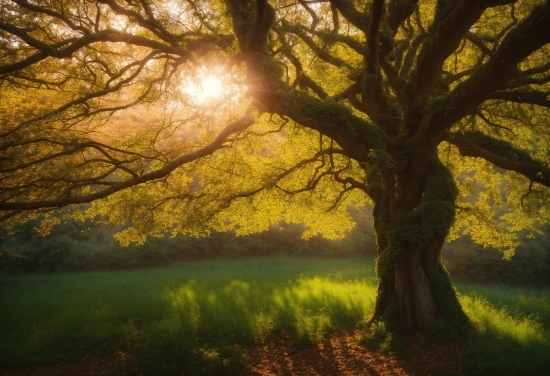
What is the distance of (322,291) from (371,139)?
25.2 ft

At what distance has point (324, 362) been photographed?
9.27 m

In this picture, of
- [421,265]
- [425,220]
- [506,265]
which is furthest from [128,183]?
[506,265]

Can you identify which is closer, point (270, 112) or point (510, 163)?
point (510, 163)

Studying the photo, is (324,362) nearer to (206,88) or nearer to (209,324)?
(209,324)

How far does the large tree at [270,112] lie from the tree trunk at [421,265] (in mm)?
35

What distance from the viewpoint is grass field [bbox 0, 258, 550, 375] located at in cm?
895

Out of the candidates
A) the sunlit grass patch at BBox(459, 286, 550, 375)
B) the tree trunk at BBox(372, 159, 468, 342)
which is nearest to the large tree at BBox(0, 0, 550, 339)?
the tree trunk at BBox(372, 159, 468, 342)

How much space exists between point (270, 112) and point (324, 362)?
6192mm

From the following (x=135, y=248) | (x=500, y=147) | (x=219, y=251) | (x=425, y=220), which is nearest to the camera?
(x=425, y=220)

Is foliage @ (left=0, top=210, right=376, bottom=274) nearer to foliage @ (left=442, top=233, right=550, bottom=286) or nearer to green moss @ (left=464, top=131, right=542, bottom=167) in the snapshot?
foliage @ (left=442, top=233, right=550, bottom=286)

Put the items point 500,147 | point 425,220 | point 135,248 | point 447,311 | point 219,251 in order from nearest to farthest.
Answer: point 425,220, point 447,311, point 500,147, point 135,248, point 219,251

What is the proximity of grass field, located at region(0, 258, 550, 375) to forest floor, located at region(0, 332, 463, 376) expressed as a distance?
0.29m

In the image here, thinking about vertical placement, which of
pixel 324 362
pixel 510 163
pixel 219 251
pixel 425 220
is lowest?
pixel 324 362

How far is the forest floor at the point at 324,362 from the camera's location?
841cm
